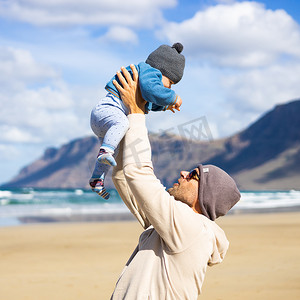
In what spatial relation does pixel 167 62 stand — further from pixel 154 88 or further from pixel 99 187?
pixel 99 187

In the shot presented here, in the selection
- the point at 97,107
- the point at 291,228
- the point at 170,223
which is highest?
the point at 97,107

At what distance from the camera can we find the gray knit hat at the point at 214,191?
238cm

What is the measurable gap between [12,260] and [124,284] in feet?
27.4

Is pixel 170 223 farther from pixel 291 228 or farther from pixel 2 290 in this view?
pixel 291 228

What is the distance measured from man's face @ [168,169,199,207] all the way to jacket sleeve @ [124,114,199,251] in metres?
0.14

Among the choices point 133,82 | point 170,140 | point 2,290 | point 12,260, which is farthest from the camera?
point 12,260

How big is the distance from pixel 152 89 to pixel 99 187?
2.39 ft

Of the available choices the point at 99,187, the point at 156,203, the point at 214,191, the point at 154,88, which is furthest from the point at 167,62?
the point at 156,203

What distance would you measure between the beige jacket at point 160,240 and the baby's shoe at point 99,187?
2.16 feet

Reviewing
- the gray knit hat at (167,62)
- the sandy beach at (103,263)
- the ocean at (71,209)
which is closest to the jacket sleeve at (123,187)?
the gray knit hat at (167,62)

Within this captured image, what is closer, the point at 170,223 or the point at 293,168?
the point at 170,223

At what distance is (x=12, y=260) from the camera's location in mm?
10117

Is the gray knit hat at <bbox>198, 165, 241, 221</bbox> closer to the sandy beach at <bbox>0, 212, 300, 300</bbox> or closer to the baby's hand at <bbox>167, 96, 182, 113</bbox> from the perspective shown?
the baby's hand at <bbox>167, 96, 182, 113</bbox>

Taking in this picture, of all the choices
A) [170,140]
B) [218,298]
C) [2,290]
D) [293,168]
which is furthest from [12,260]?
[293,168]
